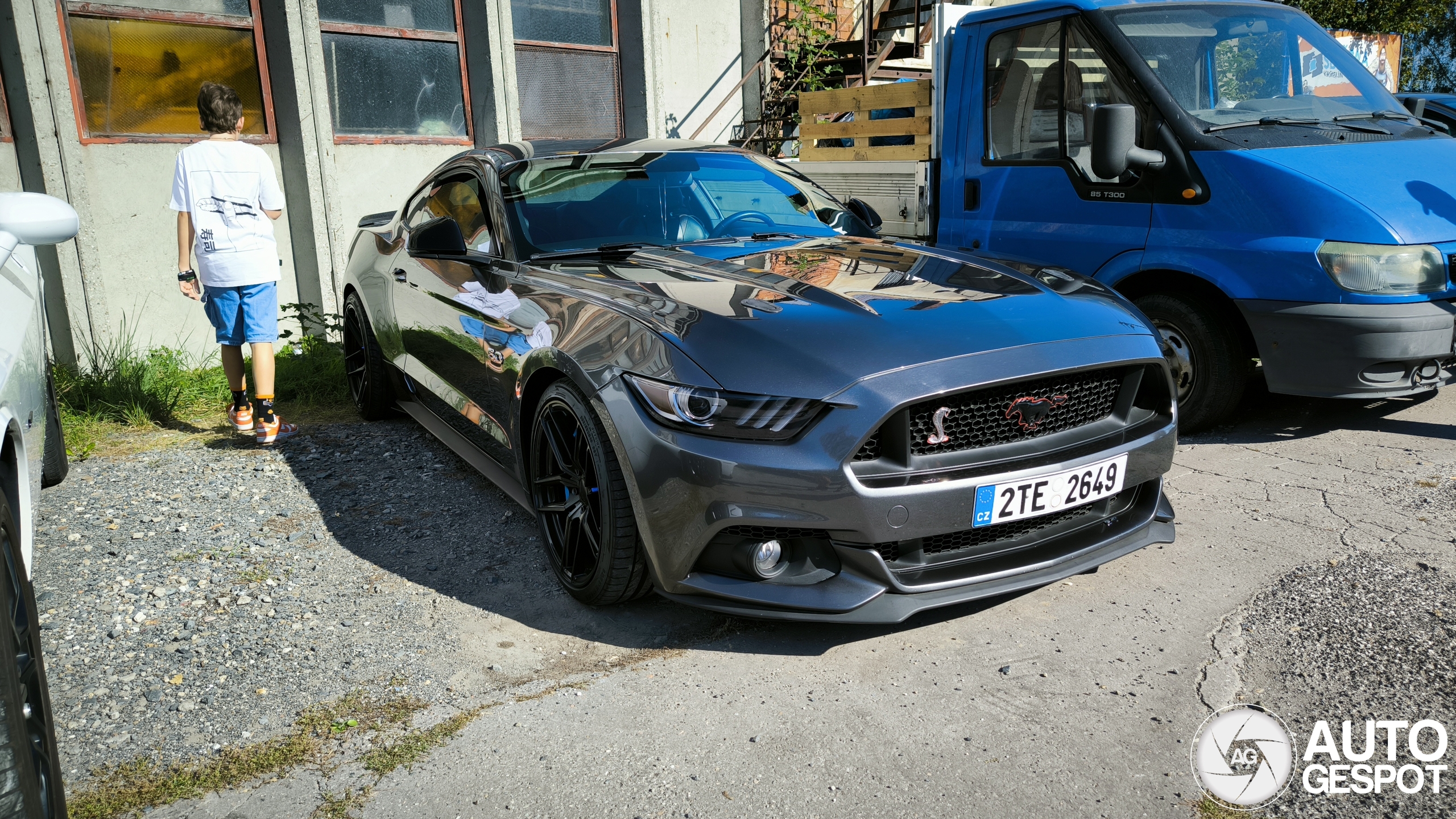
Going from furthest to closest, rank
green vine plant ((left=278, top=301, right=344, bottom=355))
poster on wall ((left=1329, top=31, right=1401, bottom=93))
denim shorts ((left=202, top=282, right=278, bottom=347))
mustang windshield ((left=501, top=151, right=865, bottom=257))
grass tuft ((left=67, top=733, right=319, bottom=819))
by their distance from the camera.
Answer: poster on wall ((left=1329, top=31, right=1401, bottom=93)) < green vine plant ((left=278, top=301, right=344, bottom=355)) < denim shorts ((left=202, top=282, right=278, bottom=347)) < mustang windshield ((left=501, top=151, right=865, bottom=257)) < grass tuft ((left=67, top=733, right=319, bottom=819))

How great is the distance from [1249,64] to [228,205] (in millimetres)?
5057

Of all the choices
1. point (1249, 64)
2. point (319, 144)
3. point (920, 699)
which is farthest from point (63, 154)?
point (1249, 64)

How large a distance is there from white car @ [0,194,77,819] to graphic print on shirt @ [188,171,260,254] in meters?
1.14

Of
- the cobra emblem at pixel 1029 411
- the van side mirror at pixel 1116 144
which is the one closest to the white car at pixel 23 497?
the cobra emblem at pixel 1029 411

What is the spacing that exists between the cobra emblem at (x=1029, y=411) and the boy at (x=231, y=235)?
3.90 meters

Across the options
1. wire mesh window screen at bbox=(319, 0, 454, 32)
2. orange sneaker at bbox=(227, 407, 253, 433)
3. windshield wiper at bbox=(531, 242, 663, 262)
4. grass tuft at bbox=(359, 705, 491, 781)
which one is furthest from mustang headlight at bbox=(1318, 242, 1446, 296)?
wire mesh window screen at bbox=(319, 0, 454, 32)

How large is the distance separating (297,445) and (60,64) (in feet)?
11.7

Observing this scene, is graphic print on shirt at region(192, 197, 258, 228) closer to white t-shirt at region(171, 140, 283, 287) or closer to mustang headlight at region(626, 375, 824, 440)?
white t-shirt at region(171, 140, 283, 287)

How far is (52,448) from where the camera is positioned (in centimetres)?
444

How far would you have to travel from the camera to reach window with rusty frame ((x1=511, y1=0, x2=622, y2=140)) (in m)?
9.29

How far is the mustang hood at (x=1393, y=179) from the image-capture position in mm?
4262

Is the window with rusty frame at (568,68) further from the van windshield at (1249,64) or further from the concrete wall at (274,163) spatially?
the van windshield at (1249,64)

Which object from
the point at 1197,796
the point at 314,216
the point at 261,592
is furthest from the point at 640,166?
the point at 314,216

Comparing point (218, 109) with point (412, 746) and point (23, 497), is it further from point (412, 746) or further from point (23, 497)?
point (412, 746)
